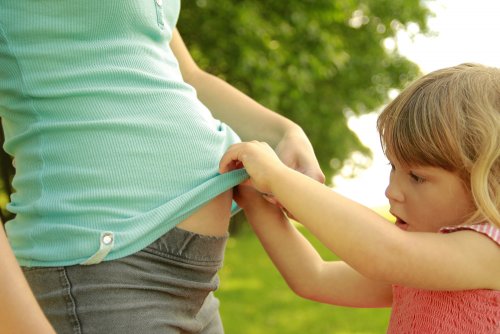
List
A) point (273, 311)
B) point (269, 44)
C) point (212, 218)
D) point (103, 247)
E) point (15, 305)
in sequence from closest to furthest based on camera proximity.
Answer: point (15, 305) → point (103, 247) → point (212, 218) → point (273, 311) → point (269, 44)

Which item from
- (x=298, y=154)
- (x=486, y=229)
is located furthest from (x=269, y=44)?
(x=486, y=229)

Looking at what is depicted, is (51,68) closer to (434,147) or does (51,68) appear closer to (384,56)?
(434,147)

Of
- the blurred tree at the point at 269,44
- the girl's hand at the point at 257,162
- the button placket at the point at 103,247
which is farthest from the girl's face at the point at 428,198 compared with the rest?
the blurred tree at the point at 269,44

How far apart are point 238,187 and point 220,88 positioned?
14.2 inches

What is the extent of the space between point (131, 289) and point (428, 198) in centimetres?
70

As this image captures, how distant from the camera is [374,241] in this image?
177cm

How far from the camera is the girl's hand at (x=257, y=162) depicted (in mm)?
1807

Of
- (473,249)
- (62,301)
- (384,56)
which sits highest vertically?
(473,249)

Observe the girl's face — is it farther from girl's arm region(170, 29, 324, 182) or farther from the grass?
the grass

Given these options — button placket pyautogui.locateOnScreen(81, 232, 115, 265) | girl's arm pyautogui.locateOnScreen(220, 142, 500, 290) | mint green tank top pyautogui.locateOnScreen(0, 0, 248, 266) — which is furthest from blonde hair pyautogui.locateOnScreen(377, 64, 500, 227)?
button placket pyautogui.locateOnScreen(81, 232, 115, 265)

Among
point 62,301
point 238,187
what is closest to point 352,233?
point 238,187

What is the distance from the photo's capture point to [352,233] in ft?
5.81

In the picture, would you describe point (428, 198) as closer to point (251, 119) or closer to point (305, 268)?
point (305, 268)

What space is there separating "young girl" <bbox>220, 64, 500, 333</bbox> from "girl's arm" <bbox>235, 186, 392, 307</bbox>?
0.09m
